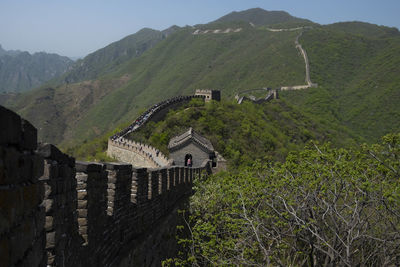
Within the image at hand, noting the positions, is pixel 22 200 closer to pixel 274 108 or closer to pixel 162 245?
pixel 162 245

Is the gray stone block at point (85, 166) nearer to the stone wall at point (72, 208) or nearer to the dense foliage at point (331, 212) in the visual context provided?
the stone wall at point (72, 208)

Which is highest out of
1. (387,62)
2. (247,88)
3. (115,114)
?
(387,62)

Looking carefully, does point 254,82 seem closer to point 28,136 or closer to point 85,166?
point 85,166

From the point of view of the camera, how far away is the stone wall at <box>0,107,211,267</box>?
5.91 ft

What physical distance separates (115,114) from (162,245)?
9875 centimetres

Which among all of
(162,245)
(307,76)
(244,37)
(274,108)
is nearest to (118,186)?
(162,245)

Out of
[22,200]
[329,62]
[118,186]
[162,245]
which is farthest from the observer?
[329,62]

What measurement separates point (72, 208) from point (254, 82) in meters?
85.2

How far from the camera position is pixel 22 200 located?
6.35ft

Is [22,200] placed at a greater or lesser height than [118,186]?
greater

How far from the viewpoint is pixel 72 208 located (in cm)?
366

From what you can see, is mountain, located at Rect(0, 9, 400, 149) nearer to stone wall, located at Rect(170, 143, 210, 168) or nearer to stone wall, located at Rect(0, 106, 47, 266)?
stone wall, located at Rect(170, 143, 210, 168)

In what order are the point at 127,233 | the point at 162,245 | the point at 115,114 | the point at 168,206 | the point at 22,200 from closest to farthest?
the point at 22,200, the point at 127,233, the point at 162,245, the point at 168,206, the point at 115,114

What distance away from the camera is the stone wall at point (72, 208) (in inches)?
70.9
